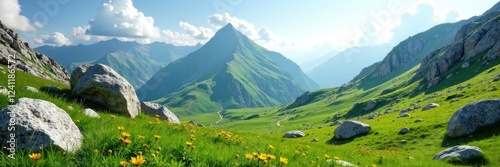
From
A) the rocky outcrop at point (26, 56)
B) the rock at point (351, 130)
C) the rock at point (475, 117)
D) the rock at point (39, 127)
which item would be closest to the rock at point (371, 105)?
the rock at point (351, 130)

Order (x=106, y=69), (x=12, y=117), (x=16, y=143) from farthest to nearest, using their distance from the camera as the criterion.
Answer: (x=106, y=69)
(x=12, y=117)
(x=16, y=143)

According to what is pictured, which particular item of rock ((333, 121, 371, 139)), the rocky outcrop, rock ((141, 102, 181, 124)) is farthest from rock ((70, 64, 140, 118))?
the rocky outcrop

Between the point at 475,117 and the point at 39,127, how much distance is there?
4982 cm

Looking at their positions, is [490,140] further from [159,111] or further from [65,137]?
[65,137]

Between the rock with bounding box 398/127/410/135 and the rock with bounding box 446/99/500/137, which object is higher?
the rock with bounding box 446/99/500/137

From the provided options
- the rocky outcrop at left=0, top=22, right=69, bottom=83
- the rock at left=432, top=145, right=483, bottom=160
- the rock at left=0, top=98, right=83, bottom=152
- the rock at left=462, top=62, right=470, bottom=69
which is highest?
the rocky outcrop at left=0, top=22, right=69, bottom=83

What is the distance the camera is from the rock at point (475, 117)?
1650 inches

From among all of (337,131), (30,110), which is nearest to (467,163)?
(30,110)

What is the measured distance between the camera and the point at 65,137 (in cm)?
684

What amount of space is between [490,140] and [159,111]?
37.2 meters

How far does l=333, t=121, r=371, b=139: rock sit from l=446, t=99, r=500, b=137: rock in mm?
23610

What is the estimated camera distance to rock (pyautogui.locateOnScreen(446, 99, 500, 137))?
41.9m

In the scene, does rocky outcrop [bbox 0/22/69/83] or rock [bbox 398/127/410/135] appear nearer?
rock [bbox 398/127/410/135]

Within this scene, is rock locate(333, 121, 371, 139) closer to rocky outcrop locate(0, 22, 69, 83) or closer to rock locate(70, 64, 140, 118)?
rock locate(70, 64, 140, 118)
